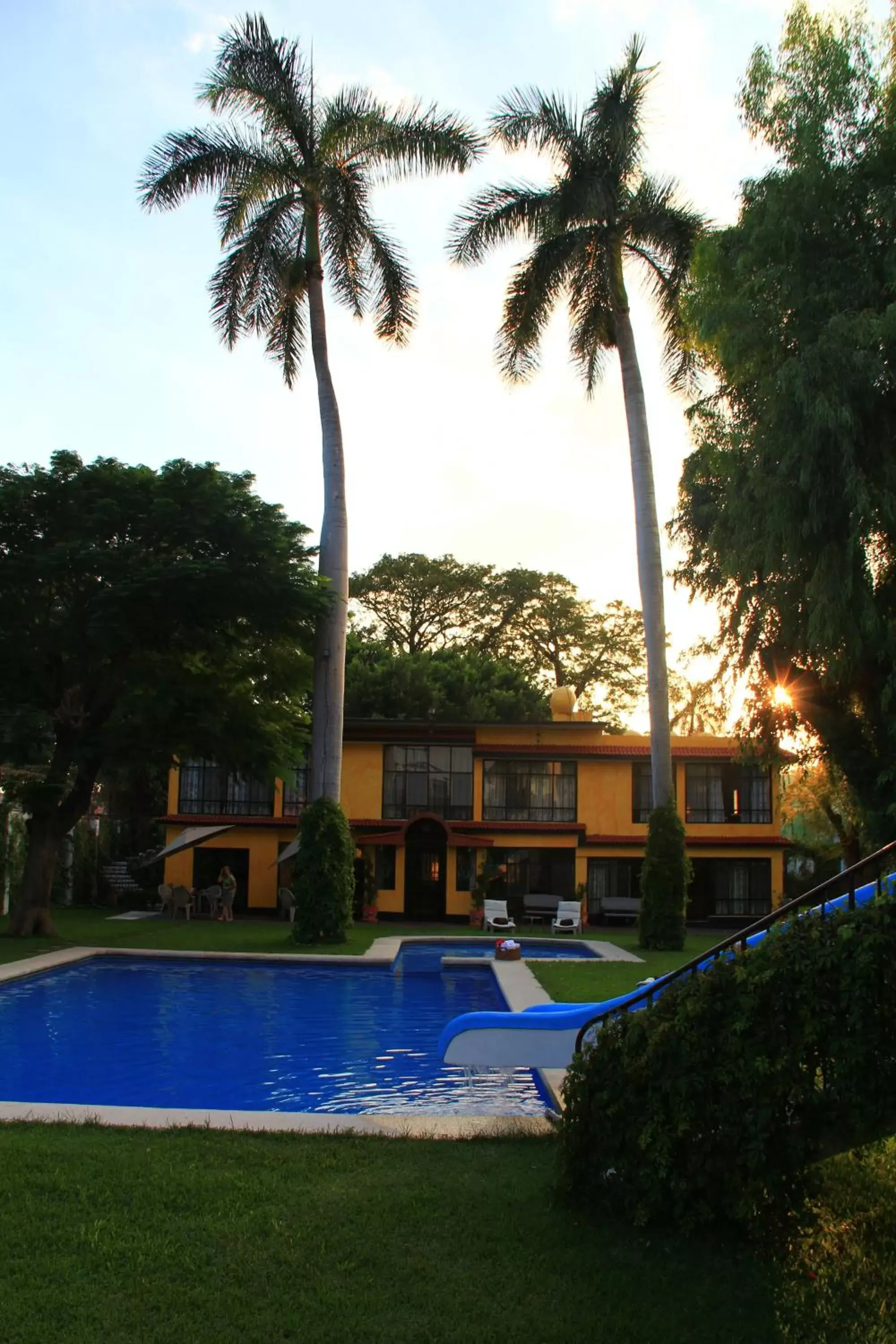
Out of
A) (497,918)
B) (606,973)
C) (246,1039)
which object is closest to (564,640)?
(497,918)

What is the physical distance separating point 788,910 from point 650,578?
18.9m

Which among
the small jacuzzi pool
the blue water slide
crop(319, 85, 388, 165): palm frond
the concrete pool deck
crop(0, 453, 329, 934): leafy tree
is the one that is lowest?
the small jacuzzi pool

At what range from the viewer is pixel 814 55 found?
18125mm

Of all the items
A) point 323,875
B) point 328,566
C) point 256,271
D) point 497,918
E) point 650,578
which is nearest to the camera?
point 323,875

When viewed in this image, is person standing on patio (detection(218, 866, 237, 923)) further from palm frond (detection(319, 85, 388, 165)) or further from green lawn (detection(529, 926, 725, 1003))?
palm frond (detection(319, 85, 388, 165))

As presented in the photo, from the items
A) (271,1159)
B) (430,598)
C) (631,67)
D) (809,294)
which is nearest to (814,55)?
(809,294)

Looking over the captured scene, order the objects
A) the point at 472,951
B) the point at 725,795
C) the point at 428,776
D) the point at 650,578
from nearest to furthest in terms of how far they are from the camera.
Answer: the point at 650,578 → the point at 472,951 → the point at 725,795 → the point at 428,776

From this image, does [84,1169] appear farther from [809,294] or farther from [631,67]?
[631,67]

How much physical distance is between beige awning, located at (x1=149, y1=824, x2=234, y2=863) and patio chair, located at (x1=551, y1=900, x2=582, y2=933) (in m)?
9.87

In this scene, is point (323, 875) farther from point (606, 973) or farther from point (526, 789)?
point (526, 789)

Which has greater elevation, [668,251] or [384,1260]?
[668,251]

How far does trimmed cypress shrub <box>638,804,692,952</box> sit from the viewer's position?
23.6 meters

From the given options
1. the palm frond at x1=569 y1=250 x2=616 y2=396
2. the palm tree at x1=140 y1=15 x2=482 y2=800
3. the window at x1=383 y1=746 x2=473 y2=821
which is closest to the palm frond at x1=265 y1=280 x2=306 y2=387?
the palm tree at x1=140 y1=15 x2=482 y2=800

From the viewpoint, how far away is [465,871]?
33.2 metres
